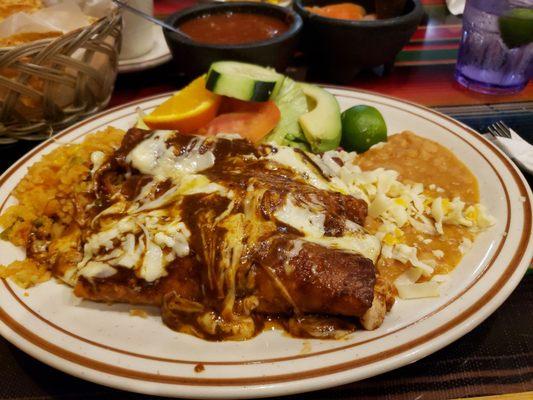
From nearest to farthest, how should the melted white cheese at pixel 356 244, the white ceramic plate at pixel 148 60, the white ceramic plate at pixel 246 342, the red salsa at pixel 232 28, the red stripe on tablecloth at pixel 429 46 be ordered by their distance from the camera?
the white ceramic plate at pixel 246 342
the melted white cheese at pixel 356 244
the red salsa at pixel 232 28
the white ceramic plate at pixel 148 60
the red stripe on tablecloth at pixel 429 46

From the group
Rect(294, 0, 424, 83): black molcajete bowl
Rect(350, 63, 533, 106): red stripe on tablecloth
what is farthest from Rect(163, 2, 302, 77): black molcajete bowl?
Rect(350, 63, 533, 106): red stripe on tablecloth

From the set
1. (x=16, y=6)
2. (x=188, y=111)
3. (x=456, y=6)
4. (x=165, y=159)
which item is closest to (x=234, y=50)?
(x=188, y=111)

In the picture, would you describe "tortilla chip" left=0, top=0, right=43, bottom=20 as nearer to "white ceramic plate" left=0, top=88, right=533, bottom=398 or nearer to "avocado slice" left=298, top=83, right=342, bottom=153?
"white ceramic plate" left=0, top=88, right=533, bottom=398

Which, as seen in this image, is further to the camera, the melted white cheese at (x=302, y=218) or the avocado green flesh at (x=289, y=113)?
the avocado green flesh at (x=289, y=113)

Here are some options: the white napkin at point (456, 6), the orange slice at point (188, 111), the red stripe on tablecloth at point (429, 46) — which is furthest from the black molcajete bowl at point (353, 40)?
the white napkin at point (456, 6)

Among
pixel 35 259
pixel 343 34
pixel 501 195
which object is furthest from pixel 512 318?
pixel 343 34

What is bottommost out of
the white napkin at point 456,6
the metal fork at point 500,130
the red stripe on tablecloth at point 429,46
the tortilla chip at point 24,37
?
the red stripe on tablecloth at point 429,46

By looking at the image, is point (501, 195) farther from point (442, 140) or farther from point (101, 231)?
point (101, 231)

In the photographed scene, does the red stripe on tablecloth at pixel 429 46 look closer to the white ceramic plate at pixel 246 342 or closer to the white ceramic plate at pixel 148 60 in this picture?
the white ceramic plate at pixel 148 60
